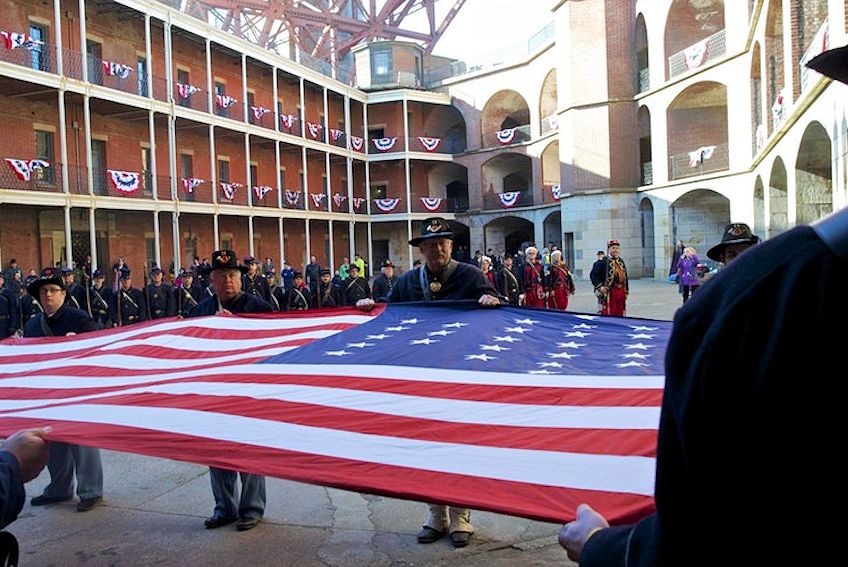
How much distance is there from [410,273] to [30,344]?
2876 mm

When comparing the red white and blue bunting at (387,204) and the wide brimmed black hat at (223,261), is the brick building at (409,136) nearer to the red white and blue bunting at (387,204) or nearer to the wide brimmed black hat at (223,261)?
the red white and blue bunting at (387,204)

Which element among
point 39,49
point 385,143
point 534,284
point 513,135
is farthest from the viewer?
point 385,143

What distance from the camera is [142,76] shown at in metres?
25.6

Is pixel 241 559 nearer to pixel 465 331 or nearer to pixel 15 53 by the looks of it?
pixel 465 331

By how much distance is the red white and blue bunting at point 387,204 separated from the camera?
38.9 metres

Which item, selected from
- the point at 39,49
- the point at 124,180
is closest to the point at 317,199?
the point at 124,180

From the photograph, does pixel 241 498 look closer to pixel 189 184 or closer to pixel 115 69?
pixel 115 69

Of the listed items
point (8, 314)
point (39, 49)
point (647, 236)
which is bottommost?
point (8, 314)

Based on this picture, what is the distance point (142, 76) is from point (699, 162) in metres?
20.5

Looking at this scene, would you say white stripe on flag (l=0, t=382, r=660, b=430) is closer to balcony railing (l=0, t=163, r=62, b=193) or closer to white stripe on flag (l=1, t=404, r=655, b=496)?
white stripe on flag (l=1, t=404, r=655, b=496)

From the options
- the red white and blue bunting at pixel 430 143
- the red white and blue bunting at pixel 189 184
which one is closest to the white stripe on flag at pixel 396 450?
the red white and blue bunting at pixel 189 184

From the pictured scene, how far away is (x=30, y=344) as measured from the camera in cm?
525

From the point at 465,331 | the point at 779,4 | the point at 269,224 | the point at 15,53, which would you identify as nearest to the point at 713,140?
the point at 779,4

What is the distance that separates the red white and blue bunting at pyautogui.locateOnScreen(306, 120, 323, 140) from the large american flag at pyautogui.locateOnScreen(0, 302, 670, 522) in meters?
30.5
